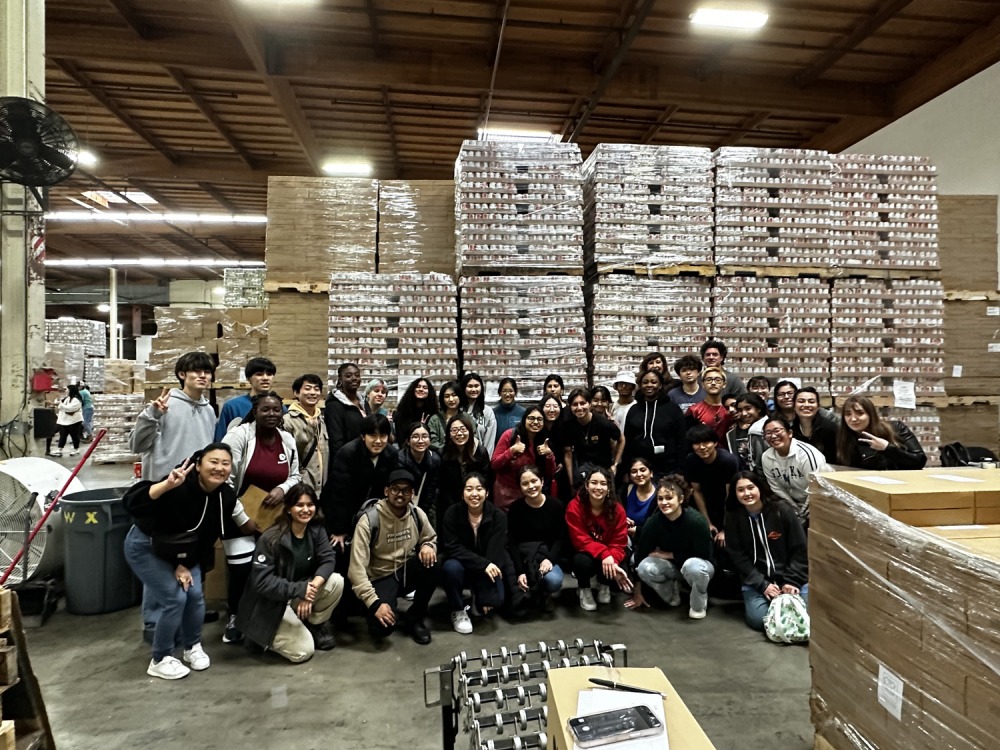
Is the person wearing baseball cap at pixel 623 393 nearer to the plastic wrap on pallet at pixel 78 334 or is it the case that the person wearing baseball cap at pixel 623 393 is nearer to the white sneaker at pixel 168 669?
the white sneaker at pixel 168 669

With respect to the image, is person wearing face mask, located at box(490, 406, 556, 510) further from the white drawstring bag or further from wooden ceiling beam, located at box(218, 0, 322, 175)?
wooden ceiling beam, located at box(218, 0, 322, 175)

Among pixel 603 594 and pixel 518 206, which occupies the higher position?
pixel 518 206

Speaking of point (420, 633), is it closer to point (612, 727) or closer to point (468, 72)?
point (612, 727)

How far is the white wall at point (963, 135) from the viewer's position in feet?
26.7

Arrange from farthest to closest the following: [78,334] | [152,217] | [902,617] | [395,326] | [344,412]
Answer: [152,217]
[78,334]
[395,326]
[344,412]
[902,617]

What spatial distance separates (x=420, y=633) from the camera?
13.8 feet

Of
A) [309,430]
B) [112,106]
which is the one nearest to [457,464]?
[309,430]

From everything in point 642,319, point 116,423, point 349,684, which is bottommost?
point 349,684

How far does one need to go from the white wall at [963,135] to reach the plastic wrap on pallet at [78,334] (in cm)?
1925

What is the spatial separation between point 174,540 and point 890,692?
3.91m

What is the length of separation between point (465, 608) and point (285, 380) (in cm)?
349

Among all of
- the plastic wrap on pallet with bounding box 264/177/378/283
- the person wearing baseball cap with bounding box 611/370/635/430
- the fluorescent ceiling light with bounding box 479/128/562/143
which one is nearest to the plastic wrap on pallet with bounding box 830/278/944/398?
the person wearing baseball cap with bounding box 611/370/635/430

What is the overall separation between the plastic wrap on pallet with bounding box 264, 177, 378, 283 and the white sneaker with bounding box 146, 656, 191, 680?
413 cm

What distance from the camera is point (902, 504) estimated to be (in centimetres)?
222
